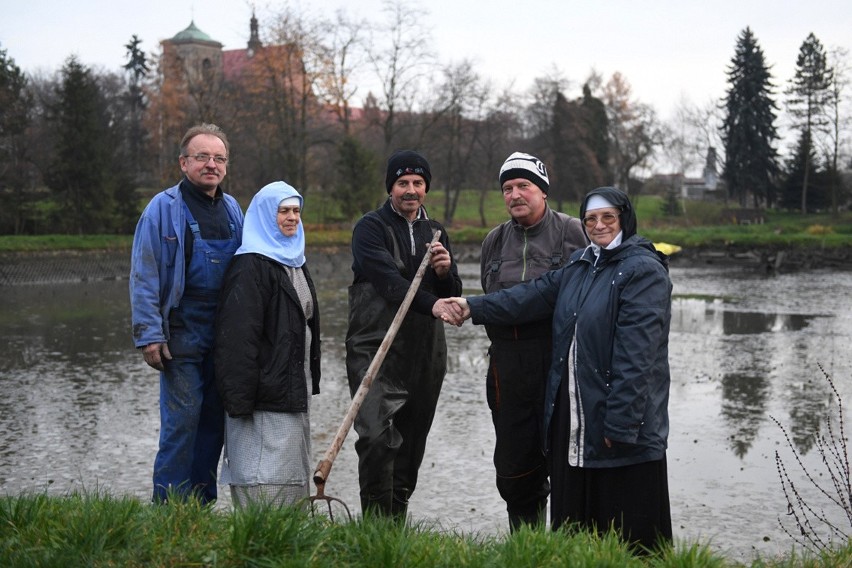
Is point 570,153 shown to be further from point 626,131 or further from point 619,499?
point 619,499

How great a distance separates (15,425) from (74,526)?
596 centimetres

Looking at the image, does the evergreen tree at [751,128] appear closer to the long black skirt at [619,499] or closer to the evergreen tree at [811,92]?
the evergreen tree at [811,92]

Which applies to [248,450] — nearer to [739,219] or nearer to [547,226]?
[547,226]

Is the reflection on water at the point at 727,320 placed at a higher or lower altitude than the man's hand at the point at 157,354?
lower

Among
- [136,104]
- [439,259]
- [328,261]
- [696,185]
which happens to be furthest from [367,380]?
[696,185]

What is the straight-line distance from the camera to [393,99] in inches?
2066

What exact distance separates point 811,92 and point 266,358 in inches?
2579

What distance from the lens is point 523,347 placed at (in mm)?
5344

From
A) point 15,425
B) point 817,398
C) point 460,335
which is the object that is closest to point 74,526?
point 15,425

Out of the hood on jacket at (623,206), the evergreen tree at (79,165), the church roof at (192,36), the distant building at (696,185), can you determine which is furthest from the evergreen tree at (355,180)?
the church roof at (192,36)

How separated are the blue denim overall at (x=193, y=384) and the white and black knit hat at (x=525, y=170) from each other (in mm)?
1604

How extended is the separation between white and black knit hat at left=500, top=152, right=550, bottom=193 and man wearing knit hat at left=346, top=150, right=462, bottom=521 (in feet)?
1.80

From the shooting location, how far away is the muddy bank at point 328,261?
29.9 metres

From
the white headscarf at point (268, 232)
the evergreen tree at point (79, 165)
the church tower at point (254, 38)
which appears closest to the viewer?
the white headscarf at point (268, 232)
